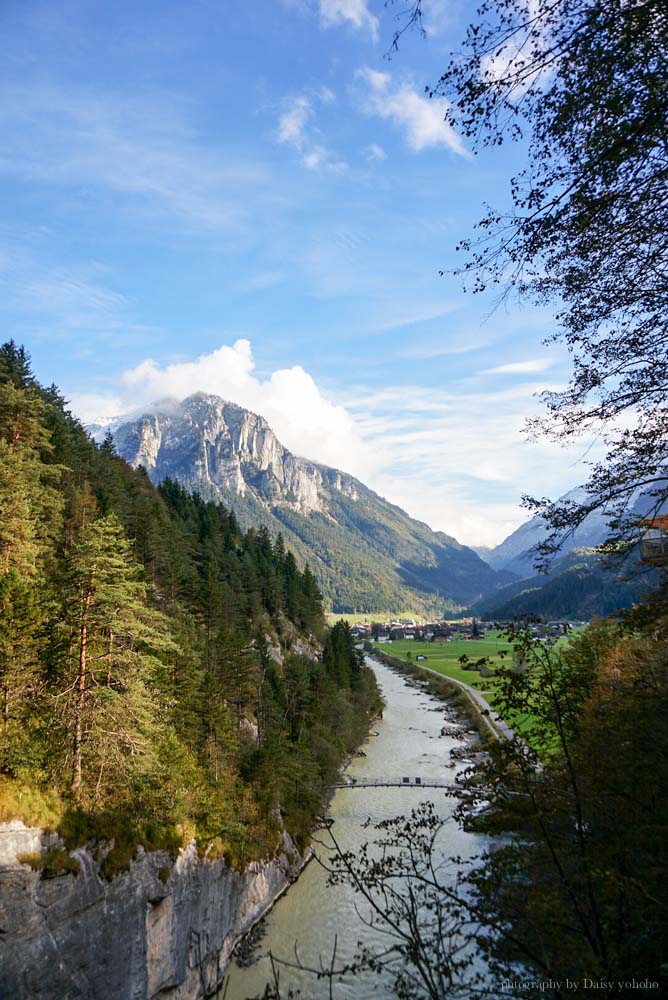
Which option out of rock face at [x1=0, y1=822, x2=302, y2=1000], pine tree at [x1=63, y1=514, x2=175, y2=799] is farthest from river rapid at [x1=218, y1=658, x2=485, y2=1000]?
pine tree at [x1=63, y1=514, x2=175, y2=799]

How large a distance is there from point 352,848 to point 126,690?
74.0 feet

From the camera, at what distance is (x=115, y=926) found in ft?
68.2

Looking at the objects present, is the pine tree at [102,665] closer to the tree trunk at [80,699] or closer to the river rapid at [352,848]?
the tree trunk at [80,699]

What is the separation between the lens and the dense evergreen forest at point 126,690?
2264 cm

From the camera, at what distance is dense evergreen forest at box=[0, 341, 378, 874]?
22641 mm

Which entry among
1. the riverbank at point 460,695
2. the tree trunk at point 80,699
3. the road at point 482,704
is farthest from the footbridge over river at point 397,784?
the tree trunk at point 80,699

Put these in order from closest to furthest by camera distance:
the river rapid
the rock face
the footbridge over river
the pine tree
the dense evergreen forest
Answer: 1. the rock face
2. the dense evergreen forest
3. the pine tree
4. the river rapid
5. the footbridge over river

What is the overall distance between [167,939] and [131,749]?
8280 millimetres

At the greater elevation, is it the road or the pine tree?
the pine tree

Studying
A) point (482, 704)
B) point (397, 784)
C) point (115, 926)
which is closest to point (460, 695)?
point (482, 704)

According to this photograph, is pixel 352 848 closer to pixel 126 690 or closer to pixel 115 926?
pixel 115 926

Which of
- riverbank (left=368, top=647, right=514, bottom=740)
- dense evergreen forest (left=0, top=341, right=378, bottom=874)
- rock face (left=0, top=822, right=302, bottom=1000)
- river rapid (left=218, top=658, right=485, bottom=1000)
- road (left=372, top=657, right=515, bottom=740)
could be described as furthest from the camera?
riverbank (left=368, top=647, right=514, bottom=740)

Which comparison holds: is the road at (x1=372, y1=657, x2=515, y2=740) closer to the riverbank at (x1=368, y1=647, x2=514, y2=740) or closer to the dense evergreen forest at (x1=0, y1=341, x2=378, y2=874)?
the riverbank at (x1=368, y1=647, x2=514, y2=740)

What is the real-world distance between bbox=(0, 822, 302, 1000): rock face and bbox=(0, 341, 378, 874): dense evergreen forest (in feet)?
3.68
